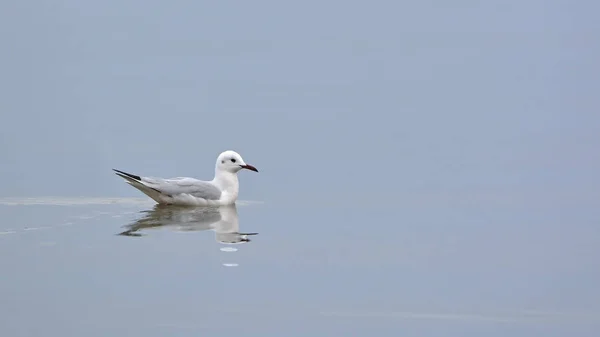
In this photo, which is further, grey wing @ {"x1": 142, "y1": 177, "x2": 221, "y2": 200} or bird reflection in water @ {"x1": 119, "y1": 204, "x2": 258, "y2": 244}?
grey wing @ {"x1": 142, "y1": 177, "x2": 221, "y2": 200}

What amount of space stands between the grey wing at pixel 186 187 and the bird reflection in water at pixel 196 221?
0.61 feet

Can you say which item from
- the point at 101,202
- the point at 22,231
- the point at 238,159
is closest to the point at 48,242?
the point at 22,231

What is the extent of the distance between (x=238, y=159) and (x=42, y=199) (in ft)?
7.64

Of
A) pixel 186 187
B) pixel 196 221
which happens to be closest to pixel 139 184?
pixel 186 187

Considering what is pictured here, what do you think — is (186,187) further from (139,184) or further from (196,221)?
(196,221)

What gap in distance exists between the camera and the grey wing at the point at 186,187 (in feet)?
49.0

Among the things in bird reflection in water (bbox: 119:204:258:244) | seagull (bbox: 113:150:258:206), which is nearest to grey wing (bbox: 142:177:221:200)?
seagull (bbox: 113:150:258:206)

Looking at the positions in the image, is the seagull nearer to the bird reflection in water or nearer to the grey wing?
the grey wing

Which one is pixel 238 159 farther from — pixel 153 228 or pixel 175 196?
pixel 153 228

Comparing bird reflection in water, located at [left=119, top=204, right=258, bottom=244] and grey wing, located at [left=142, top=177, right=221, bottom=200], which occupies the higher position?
grey wing, located at [left=142, top=177, right=221, bottom=200]

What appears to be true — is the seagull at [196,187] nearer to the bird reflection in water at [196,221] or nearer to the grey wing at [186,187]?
the grey wing at [186,187]

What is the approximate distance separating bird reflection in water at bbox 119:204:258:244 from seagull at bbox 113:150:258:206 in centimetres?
10

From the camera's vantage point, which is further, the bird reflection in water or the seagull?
the seagull

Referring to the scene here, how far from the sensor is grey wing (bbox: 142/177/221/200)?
14.9 metres
